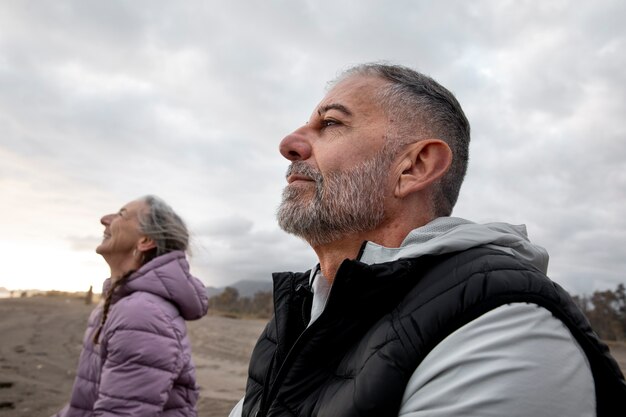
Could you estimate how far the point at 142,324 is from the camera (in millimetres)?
3182

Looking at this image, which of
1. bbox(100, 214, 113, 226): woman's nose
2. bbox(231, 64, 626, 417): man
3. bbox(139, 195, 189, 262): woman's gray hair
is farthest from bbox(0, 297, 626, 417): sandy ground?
bbox(231, 64, 626, 417): man

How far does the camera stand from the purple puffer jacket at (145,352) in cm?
297

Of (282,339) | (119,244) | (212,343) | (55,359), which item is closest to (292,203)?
(282,339)

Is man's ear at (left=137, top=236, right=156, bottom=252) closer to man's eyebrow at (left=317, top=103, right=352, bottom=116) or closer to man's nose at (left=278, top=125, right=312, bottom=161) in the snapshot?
man's nose at (left=278, top=125, right=312, bottom=161)

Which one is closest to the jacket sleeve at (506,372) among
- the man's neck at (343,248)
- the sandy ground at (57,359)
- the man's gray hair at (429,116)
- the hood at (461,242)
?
the hood at (461,242)

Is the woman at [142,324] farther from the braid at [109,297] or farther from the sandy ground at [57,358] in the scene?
the sandy ground at [57,358]

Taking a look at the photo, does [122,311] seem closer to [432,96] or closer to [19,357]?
[432,96]

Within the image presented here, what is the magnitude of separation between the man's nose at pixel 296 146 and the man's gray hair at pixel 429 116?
1.35 ft

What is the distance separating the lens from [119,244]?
→ 419cm

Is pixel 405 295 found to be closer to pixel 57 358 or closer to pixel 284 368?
pixel 284 368

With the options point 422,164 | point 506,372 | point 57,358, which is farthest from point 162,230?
point 57,358

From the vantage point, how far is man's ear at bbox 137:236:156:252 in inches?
165

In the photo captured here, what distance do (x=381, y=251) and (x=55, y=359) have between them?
12.1 metres

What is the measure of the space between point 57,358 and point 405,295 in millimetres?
12382
